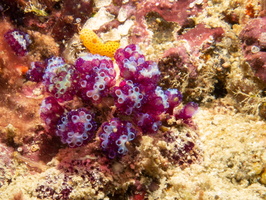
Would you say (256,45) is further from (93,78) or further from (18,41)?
(18,41)

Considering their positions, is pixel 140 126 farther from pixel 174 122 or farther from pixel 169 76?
pixel 169 76

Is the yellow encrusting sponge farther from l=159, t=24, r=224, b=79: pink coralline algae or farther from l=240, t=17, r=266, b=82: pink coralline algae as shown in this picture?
l=240, t=17, r=266, b=82: pink coralline algae

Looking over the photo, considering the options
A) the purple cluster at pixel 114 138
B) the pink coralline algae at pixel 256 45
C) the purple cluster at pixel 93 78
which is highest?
the pink coralline algae at pixel 256 45

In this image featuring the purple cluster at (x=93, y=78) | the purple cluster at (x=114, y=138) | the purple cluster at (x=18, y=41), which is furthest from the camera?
the purple cluster at (x=18, y=41)

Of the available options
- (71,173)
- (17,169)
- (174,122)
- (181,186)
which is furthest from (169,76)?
(17,169)

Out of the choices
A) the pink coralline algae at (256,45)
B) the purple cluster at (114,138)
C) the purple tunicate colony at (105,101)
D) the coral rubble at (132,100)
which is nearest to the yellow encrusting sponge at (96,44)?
the coral rubble at (132,100)

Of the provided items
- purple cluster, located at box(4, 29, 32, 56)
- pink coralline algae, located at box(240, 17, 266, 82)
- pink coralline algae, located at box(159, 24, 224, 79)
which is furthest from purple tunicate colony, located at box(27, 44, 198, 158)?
pink coralline algae, located at box(240, 17, 266, 82)

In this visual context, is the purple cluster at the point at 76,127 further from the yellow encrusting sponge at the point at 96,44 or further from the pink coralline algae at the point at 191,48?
the pink coralline algae at the point at 191,48

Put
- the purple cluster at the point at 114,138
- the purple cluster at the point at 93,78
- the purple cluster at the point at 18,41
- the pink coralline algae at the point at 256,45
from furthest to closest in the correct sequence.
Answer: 1. the purple cluster at the point at 18,41
2. the pink coralline algae at the point at 256,45
3. the purple cluster at the point at 93,78
4. the purple cluster at the point at 114,138
